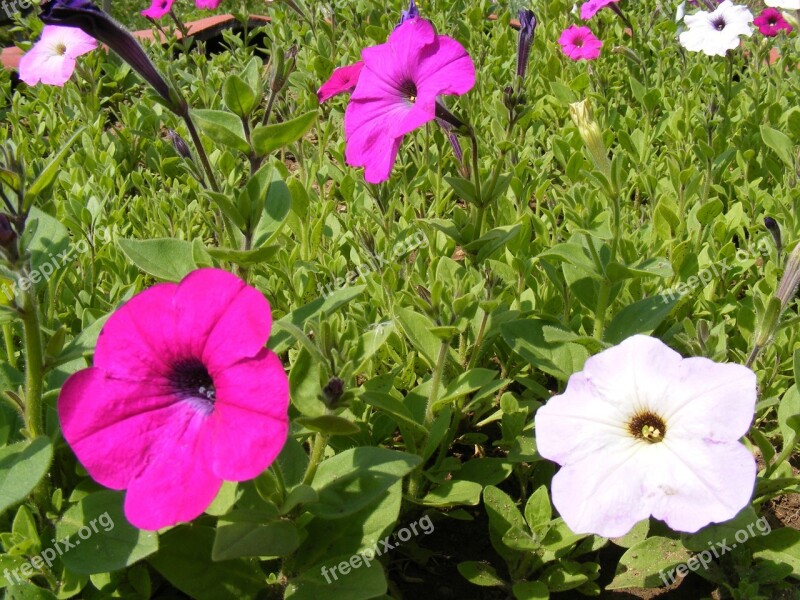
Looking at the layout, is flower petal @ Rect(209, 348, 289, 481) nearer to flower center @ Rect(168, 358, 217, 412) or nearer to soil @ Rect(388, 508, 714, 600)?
flower center @ Rect(168, 358, 217, 412)

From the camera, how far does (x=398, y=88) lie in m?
1.55

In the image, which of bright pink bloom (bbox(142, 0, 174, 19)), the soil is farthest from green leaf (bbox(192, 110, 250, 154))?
bright pink bloom (bbox(142, 0, 174, 19))

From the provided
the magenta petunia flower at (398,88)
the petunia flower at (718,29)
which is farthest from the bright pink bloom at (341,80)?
the petunia flower at (718,29)

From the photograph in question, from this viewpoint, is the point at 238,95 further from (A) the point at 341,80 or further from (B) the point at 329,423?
(A) the point at 341,80

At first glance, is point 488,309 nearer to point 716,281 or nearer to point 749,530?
point 749,530

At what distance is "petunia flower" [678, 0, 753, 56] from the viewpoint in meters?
3.06

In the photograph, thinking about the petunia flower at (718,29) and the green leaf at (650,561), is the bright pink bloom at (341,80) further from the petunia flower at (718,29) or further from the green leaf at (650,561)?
the petunia flower at (718,29)

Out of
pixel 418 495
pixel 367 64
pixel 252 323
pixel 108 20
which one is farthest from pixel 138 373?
pixel 367 64

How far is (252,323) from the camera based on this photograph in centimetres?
96

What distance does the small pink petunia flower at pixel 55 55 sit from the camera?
2.57 m

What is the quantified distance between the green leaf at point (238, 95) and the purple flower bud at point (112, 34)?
0.07 meters

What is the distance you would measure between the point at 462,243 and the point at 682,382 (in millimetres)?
565

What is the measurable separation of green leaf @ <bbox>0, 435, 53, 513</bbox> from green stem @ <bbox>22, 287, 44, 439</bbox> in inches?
2.3

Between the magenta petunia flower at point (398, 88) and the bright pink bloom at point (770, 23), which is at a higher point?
the bright pink bloom at point (770, 23)
